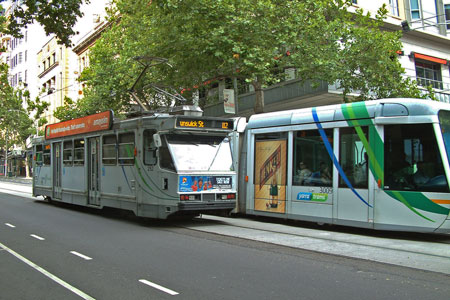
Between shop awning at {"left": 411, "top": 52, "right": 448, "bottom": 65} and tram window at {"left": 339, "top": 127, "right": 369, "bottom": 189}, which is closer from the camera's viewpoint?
tram window at {"left": 339, "top": 127, "right": 369, "bottom": 189}

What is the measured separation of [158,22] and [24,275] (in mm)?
11589

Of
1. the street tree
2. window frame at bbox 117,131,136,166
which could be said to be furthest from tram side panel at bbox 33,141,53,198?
window frame at bbox 117,131,136,166

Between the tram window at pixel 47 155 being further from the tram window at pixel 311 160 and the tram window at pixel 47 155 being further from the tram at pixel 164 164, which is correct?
the tram window at pixel 311 160

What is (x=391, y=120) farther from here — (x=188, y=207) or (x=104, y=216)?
(x=104, y=216)

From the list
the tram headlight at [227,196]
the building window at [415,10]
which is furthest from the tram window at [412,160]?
the building window at [415,10]

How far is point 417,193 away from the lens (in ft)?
29.7

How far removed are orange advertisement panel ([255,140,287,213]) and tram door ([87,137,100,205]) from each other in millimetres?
5360

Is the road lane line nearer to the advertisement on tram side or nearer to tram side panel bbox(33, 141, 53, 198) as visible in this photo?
the advertisement on tram side

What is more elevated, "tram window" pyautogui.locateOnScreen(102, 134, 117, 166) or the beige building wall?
the beige building wall

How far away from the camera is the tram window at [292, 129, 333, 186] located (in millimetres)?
10648

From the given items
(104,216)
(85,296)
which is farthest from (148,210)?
(85,296)

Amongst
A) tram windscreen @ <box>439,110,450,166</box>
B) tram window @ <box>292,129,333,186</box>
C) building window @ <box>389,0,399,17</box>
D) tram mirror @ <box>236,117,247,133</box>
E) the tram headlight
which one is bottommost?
the tram headlight

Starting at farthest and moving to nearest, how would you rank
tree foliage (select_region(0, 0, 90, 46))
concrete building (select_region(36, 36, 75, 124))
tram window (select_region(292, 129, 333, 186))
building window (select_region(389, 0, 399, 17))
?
concrete building (select_region(36, 36, 75, 124)) → building window (select_region(389, 0, 399, 17)) → tree foliage (select_region(0, 0, 90, 46)) → tram window (select_region(292, 129, 333, 186))

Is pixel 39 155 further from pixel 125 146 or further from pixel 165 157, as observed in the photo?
pixel 165 157
